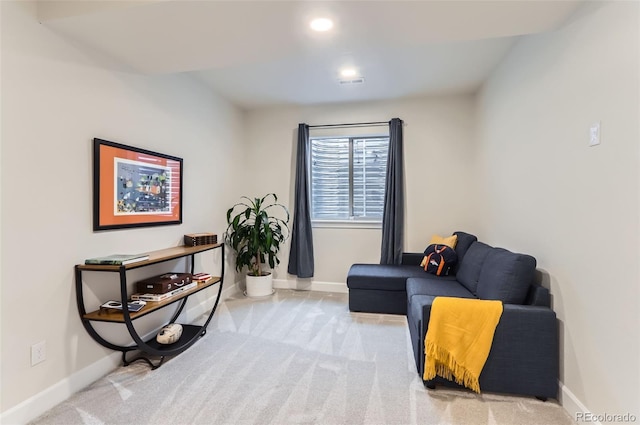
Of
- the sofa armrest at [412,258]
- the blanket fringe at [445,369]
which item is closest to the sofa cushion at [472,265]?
the sofa armrest at [412,258]

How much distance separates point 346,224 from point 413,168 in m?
1.16

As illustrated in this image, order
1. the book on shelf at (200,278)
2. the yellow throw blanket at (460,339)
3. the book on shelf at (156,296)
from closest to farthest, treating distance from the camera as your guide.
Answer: the yellow throw blanket at (460,339)
the book on shelf at (156,296)
the book on shelf at (200,278)

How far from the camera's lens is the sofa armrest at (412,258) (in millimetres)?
3838

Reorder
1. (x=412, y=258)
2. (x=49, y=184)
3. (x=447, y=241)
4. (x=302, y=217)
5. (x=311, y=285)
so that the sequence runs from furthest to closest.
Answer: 1. (x=311, y=285)
2. (x=302, y=217)
3. (x=412, y=258)
4. (x=447, y=241)
5. (x=49, y=184)

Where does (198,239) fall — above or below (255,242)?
above

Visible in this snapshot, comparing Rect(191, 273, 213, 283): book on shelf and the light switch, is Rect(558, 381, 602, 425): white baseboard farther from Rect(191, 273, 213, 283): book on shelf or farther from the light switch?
Rect(191, 273, 213, 283): book on shelf

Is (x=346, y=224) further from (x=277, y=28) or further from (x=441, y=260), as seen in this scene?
(x=277, y=28)

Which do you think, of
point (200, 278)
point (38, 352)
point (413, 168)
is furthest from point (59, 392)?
point (413, 168)

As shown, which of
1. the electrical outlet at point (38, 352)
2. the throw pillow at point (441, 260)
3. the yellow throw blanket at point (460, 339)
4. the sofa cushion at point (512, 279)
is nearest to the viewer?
the electrical outlet at point (38, 352)

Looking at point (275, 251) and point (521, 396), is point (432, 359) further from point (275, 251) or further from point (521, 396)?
point (275, 251)

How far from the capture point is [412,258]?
3857 mm

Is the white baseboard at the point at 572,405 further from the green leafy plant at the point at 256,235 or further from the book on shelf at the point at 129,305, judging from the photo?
the green leafy plant at the point at 256,235

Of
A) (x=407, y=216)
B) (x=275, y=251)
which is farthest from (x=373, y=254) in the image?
(x=275, y=251)

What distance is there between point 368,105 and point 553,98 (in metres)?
2.42
